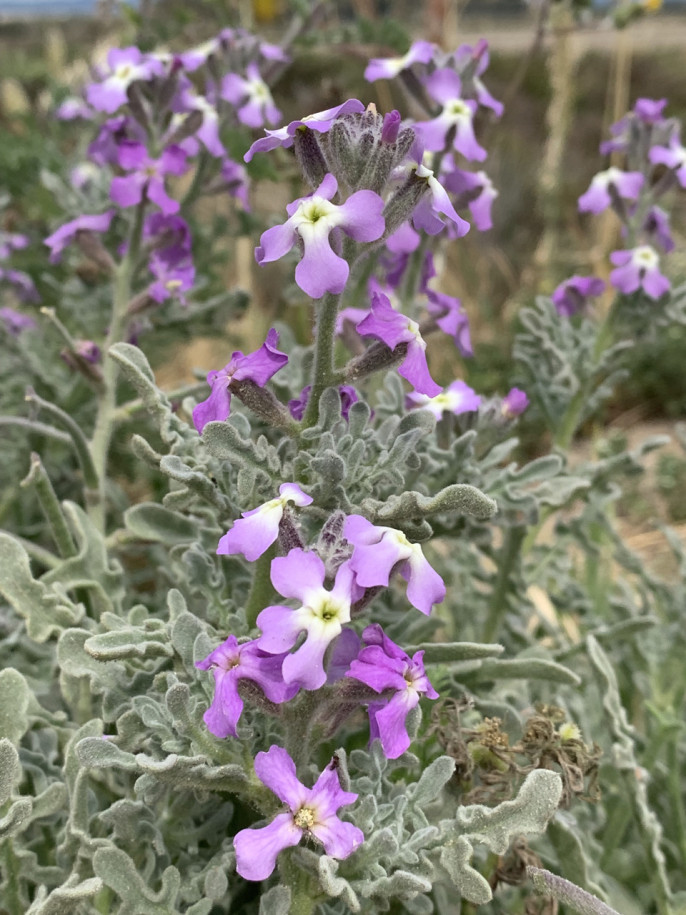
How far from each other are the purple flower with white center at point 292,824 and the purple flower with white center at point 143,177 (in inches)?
31.7

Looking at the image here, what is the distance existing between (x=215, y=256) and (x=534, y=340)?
0.79 metres

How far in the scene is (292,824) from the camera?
0.71 meters

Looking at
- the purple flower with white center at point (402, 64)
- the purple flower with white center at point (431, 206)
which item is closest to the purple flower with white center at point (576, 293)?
the purple flower with white center at point (402, 64)

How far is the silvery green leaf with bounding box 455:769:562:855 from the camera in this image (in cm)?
74

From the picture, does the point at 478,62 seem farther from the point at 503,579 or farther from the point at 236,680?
the point at 236,680

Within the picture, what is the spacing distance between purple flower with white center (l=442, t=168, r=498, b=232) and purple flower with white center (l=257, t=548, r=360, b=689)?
67 cm

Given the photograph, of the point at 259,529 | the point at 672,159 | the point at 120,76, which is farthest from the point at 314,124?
the point at 672,159

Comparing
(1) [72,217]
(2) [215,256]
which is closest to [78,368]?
(1) [72,217]

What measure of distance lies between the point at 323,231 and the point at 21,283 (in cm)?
117

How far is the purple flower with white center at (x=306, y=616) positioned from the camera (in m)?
0.68

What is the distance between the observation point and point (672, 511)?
9.03 ft

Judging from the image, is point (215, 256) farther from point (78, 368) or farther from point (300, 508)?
point (300, 508)

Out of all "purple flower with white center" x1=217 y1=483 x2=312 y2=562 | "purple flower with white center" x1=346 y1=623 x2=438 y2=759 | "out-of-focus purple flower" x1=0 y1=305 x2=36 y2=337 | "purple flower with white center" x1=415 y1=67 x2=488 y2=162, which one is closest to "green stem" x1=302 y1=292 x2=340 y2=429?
"purple flower with white center" x1=217 y1=483 x2=312 y2=562

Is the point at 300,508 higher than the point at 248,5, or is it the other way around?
the point at 248,5
